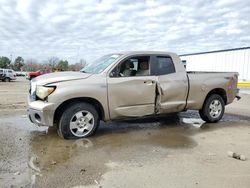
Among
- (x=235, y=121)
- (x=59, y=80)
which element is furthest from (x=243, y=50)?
(x=59, y=80)

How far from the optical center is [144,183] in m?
3.48

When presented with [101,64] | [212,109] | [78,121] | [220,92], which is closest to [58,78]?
[78,121]

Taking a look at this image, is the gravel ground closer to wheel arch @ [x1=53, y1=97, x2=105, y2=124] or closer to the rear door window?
wheel arch @ [x1=53, y1=97, x2=105, y2=124]

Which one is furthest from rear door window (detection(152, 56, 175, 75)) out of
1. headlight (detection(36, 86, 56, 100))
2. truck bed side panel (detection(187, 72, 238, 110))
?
headlight (detection(36, 86, 56, 100))

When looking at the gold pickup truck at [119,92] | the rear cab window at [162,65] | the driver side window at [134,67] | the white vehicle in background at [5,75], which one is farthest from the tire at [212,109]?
the white vehicle in background at [5,75]

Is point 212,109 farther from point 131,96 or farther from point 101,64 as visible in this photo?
point 101,64

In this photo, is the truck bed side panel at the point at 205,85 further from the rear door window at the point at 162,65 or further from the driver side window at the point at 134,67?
the driver side window at the point at 134,67

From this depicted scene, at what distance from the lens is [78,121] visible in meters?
5.38

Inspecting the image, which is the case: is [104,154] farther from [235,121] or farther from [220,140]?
[235,121]

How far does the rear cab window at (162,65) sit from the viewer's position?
632 centimetres

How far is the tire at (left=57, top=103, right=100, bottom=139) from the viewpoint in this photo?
17.2ft

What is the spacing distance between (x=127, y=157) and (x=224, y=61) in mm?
26831

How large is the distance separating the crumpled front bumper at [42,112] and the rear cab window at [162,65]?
2.56m

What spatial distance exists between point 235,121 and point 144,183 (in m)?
5.32
